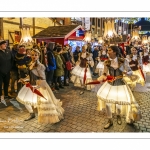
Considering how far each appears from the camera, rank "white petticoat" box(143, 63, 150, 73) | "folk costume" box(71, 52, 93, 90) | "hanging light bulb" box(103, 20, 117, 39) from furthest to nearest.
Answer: "white petticoat" box(143, 63, 150, 73) < "folk costume" box(71, 52, 93, 90) < "hanging light bulb" box(103, 20, 117, 39)

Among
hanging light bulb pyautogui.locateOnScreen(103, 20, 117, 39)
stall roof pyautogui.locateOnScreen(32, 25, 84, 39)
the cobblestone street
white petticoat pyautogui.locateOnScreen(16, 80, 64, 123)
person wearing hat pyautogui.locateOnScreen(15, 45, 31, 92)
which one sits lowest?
the cobblestone street

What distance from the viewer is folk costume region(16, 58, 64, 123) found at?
3.68m

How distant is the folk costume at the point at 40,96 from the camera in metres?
3.68

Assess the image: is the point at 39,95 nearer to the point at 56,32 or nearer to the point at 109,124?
the point at 109,124

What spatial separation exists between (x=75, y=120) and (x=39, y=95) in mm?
984

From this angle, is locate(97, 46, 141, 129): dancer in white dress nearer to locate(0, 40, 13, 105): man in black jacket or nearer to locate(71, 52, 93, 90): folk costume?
locate(71, 52, 93, 90): folk costume

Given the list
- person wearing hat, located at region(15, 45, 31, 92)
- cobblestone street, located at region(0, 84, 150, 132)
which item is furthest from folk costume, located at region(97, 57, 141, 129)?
person wearing hat, located at region(15, 45, 31, 92)

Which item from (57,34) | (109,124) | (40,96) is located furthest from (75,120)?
(57,34)

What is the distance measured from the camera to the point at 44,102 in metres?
3.77

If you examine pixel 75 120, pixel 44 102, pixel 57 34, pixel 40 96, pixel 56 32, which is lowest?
pixel 75 120

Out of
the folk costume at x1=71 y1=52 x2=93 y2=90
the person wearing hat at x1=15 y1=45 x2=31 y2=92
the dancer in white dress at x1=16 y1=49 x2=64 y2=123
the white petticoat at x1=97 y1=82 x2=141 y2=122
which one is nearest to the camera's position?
the white petticoat at x1=97 y1=82 x2=141 y2=122
